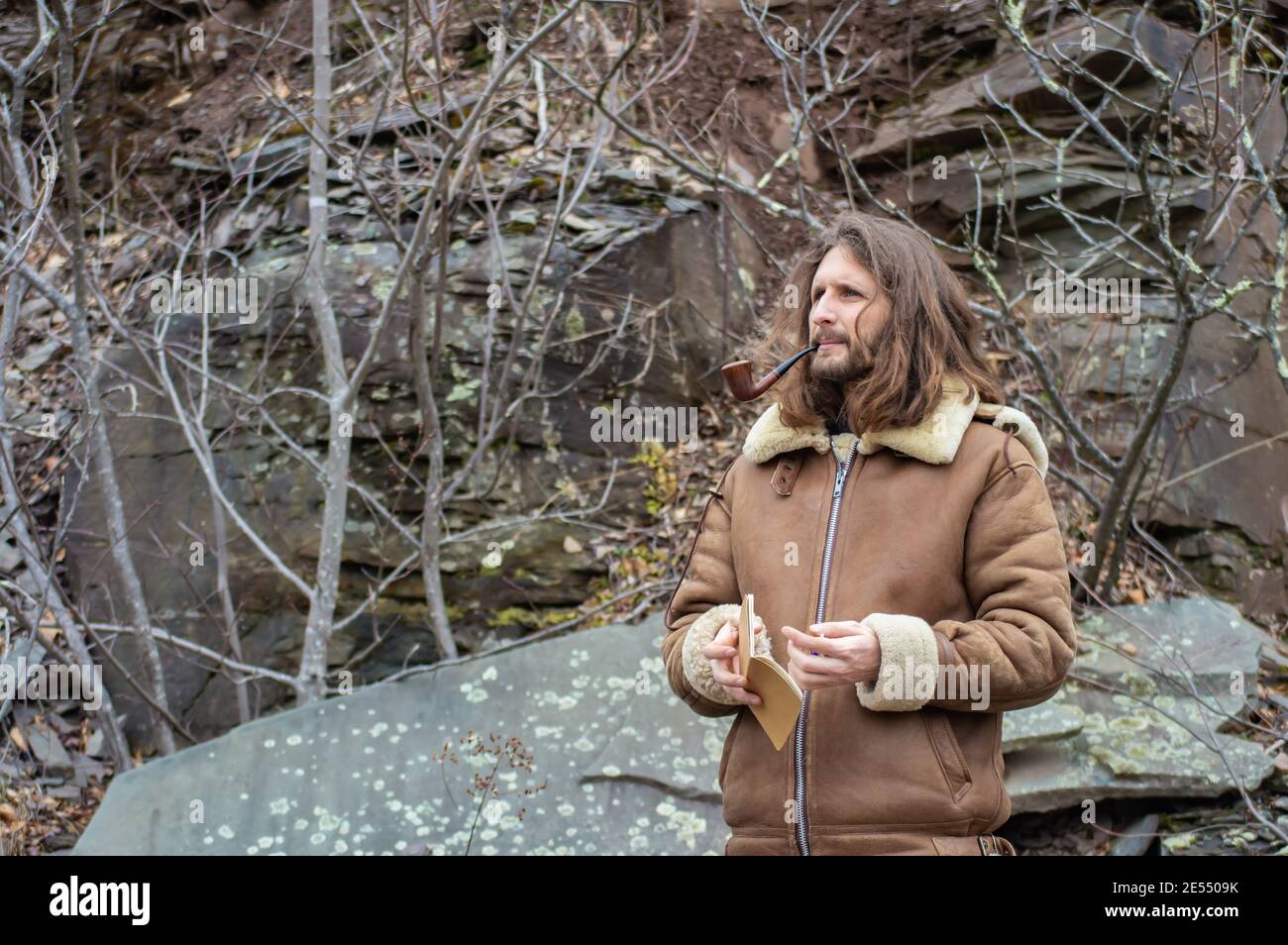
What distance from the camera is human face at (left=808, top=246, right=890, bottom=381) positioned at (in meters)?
2.17

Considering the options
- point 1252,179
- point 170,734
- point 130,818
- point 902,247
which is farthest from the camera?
point 170,734

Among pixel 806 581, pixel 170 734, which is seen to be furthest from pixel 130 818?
pixel 806 581

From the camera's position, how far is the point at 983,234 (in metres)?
6.81

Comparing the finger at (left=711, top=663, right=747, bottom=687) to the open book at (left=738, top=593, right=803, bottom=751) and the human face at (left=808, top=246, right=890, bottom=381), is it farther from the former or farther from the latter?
the human face at (left=808, top=246, right=890, bottom=381)

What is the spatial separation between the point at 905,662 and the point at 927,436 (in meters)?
0.45

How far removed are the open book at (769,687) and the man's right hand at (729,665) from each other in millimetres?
14

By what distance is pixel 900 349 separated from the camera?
2141 millimetres

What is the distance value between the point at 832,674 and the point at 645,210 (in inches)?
192

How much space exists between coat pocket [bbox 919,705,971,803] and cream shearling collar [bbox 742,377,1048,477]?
470 millimetres

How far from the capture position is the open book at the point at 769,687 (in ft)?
6.03

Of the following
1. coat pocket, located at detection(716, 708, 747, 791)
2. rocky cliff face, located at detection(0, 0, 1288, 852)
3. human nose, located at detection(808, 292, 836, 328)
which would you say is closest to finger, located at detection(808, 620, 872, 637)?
coat pocket, located at detection(716, 708, 747, 791)
